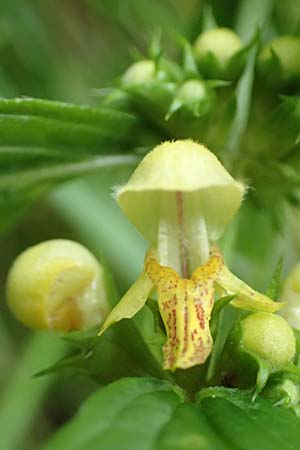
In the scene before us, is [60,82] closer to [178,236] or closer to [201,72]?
[201,72]

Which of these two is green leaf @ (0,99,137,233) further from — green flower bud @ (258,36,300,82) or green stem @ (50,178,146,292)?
green stem @ (50,178,146,292)

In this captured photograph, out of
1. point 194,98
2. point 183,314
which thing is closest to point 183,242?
point 183,314

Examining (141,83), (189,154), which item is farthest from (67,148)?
(189,154)

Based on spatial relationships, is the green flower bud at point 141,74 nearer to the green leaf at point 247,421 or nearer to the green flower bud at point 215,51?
the green flower bud at point 215,51

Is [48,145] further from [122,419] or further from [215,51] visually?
[122,419]

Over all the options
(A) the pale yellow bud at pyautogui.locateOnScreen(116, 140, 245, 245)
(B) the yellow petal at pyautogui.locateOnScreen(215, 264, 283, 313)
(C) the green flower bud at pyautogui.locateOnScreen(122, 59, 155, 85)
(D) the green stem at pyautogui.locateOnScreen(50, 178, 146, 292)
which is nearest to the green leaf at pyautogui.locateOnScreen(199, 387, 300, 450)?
(B) the yellow petal at pyautogui.locateOnScreen(215, 264, 283, 313)

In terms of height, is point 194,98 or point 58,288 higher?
point 194,98
